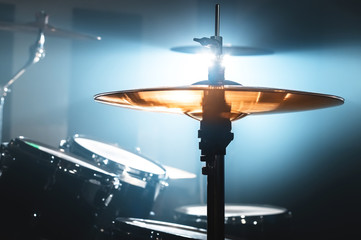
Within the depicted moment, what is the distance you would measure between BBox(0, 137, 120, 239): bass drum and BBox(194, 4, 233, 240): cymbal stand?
2.04 ft

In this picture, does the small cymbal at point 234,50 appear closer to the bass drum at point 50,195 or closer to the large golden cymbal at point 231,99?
the bass drum at point 50,195

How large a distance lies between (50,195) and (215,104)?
2.50ft

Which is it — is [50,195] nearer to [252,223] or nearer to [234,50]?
[252,223]

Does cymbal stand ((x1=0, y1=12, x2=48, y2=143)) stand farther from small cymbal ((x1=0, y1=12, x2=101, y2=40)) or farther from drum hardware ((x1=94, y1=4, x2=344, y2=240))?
drum hardware ((x1=94, y1=4, x2=344, y2=240))

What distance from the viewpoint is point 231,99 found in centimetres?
85

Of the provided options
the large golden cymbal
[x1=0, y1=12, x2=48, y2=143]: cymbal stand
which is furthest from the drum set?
→ [x1=0, y1=12, x2=48, y2=143]: cymbal stand

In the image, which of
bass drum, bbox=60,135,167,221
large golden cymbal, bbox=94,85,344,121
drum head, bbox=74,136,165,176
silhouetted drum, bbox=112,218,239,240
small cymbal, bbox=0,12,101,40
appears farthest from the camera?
small cymbal, bbox=0,12,101,40

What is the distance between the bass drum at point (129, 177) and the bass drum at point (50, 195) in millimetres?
63

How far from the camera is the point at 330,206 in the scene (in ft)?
7.88

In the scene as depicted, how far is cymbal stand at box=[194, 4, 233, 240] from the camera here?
890 millimetres

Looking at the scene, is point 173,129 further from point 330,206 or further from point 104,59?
point 330,206

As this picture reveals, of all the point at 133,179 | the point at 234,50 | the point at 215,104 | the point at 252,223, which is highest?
the point at 234,50

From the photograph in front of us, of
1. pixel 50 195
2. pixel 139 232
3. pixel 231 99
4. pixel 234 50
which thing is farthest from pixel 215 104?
pixel 234 50

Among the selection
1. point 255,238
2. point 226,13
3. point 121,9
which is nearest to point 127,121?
point 121,9
